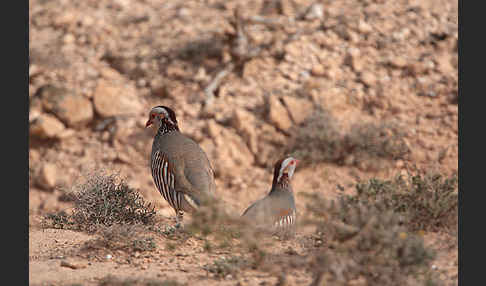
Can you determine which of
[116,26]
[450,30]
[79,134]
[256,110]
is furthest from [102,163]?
[450,30]

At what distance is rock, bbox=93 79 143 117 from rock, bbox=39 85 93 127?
188 mm

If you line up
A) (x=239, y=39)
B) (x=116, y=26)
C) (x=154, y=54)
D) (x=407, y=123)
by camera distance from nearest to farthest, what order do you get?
(x=407, y=123)
(x=239, y=39)
(x=154, y=54)
(x=116, y=26)

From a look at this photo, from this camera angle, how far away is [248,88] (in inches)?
380

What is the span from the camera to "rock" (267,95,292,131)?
8906 mm

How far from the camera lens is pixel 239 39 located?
977 centimetres

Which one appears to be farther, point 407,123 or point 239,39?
point 239,39

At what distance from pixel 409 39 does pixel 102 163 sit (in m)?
5.66

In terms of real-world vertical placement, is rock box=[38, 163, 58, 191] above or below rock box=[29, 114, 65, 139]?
below

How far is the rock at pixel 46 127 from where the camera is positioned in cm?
966

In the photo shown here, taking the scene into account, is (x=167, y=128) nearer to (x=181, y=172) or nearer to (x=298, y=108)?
(x=181, y=172)

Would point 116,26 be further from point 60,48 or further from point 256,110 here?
point 256,110

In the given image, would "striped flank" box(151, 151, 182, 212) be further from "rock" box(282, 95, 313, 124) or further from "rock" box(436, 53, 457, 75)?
"rock" box(436, 53, 457, 75)

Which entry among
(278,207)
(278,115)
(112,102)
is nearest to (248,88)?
(278,115)

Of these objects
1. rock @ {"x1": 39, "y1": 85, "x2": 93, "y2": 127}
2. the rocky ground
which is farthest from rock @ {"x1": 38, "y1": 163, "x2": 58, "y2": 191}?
rock @ {"x1": 39, "y1": 85, "x2": 93, "y2": 127}
